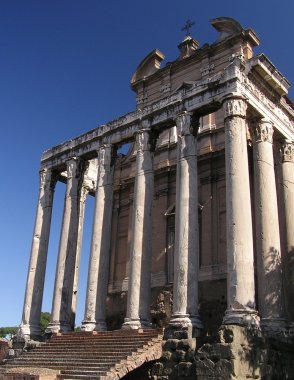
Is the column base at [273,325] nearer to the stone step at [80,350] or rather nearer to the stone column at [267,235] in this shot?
the stone column at [267,235]

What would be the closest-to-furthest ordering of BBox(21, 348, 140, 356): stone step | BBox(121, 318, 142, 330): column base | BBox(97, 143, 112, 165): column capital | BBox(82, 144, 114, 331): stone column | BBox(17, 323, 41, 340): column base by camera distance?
BBox(21, 348, 140, 356): stone step
BBox(121, 318, 142, 330): column base
BBox(82, 144, 114, 331): stone column
BBox(17, 323, 41, 340): column base
BBox(97, 143, 112, 165): column capital

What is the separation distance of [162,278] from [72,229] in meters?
4.93

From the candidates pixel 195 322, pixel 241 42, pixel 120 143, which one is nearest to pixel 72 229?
pixel 120 143

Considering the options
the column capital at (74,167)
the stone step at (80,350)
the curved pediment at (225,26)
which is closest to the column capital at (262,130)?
the curved pediment at (225,26)

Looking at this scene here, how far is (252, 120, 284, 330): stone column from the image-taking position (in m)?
16.4

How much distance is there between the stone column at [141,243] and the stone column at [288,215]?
5415 millimetres

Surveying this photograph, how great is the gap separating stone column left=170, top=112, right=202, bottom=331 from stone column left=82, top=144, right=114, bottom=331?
13.5ft

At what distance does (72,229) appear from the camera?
22484 mm

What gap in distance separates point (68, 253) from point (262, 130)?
10.2m

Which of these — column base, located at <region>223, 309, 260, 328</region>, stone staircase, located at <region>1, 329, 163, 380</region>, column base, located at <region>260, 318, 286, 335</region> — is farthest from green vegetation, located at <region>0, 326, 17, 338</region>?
column base, located at <region>223, 309, 260, 328</region>

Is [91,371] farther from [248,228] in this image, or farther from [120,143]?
[120,143]

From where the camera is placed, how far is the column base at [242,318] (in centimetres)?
1464

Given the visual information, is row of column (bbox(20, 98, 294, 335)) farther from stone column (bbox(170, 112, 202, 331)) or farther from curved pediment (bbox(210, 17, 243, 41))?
curved pediment (bbox(210, 17, 243, 41))

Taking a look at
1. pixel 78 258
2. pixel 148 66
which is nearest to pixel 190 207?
pixel 78 258
